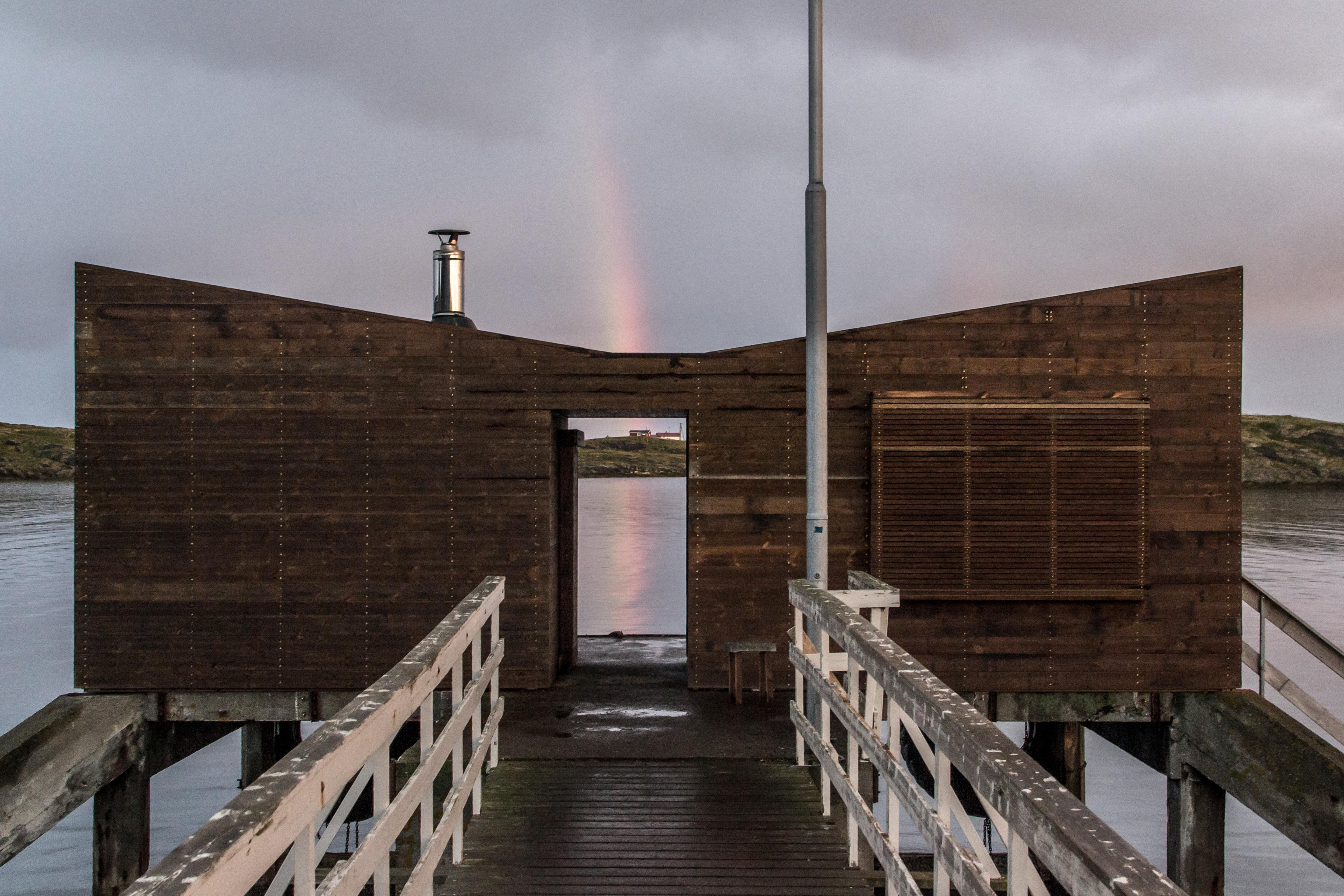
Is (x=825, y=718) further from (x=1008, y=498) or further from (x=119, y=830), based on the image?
(x=119, y=830)

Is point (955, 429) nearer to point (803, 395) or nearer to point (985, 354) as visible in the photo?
point (985, 354)

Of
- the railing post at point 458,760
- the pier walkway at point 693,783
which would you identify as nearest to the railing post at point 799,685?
the pier walkway at point 693,783

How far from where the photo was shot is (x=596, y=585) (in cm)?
3988

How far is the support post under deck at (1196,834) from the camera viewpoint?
8055 millimetres

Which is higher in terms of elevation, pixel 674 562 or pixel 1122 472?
pixel 1122 472

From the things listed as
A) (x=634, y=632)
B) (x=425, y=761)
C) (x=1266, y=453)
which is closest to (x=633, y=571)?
(x=634, y=632)

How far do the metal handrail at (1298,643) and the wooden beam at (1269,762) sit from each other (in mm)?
487

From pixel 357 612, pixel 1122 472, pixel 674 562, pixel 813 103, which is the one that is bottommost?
pixel 674 562

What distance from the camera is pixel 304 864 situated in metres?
2.16

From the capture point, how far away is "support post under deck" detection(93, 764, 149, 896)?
827 centimetres

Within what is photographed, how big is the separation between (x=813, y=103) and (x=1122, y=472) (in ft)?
15.2

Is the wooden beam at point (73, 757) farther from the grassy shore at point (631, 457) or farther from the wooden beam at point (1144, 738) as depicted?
the grassy shore at point (631, 457)

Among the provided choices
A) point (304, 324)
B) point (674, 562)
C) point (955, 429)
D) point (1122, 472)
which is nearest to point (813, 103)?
point (955, 429)

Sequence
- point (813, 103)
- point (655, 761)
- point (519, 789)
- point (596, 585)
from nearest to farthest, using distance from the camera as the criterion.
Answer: point (519, 789)
point (655, 761)
point (813, 103)
point (596, 585)
